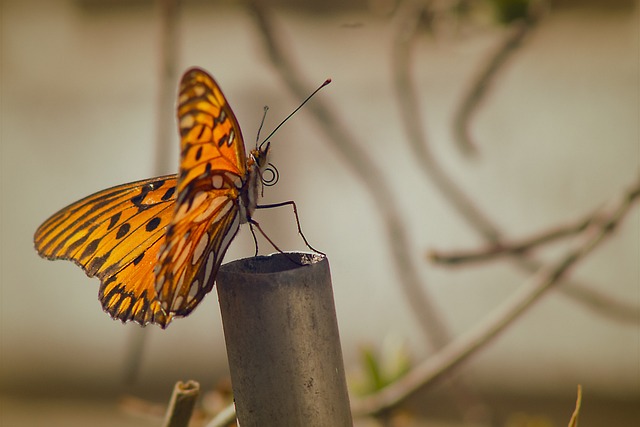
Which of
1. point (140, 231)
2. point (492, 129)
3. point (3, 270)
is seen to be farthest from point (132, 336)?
point (140, 231)

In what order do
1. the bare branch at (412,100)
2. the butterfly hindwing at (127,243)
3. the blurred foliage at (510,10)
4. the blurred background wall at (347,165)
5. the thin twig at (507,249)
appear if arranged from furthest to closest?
the blurred background wall at (347,165)
the bare branch at (412,100)
the blurred foliage at (510,10)
the thin twig at (507,249)
the butterfly hindwing at (127,243)

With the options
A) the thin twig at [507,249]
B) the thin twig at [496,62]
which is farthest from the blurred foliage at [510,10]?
the thin twig at [507,249]

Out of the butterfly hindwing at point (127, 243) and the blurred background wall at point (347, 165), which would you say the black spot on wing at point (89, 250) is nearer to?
the butterfly hindwing at point (127, 243)

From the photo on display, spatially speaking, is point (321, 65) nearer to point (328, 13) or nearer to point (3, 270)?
point (328, 13)

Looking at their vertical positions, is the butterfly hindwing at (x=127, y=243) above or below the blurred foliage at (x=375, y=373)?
above

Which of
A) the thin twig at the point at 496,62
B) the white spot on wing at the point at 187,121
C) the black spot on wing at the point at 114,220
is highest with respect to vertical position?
the thin twig at the point at 496,62

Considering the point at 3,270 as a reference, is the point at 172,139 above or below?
above
